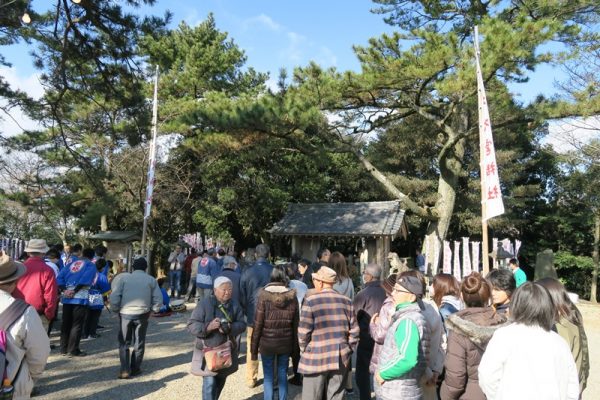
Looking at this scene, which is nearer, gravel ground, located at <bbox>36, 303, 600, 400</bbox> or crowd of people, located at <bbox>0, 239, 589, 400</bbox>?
crowd of people, located at <bbox>0, 239, 589, 400</bbox>

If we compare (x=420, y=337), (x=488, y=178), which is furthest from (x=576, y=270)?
(x=420, y=337)

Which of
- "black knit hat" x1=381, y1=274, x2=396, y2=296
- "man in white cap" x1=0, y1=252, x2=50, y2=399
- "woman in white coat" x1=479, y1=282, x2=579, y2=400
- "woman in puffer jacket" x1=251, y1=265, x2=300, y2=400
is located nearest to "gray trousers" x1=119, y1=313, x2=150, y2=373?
"woman in puffer jacket" x1=251, y1=265, x2=300, y2=400

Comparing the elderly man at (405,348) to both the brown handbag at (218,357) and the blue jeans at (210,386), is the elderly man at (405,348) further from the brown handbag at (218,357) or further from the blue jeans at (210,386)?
the blue jeans at (210,386)

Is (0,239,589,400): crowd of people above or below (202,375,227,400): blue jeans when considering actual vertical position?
above

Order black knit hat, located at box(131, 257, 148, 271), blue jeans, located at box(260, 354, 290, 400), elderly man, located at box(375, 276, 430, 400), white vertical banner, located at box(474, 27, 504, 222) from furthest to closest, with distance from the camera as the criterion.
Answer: white vertical banner, located at box(474, 27, 504, 222) → black knit hat, located at box(131, 257, 148, 271) → blue jeans, located at box(260, 354, 290, 400) → elderly man, located at box(375, 276, 430, 400)

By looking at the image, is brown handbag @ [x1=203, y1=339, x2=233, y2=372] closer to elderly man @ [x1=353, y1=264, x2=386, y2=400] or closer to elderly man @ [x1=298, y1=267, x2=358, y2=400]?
elderly man @ [x1=298, y1=267, x2=358, y2=400]

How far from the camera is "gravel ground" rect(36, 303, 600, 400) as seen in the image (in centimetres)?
482

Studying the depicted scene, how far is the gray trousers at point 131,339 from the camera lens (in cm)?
514

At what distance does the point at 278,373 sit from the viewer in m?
4.17

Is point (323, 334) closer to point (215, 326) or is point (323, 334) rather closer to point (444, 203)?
point (215, 326)

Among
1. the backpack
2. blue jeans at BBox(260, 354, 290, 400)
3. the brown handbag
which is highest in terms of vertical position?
the backpack

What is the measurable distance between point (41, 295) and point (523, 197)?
848 inches

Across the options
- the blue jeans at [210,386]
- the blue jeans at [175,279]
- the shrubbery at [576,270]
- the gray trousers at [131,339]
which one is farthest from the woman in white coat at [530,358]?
the shrubbery at [576,270]

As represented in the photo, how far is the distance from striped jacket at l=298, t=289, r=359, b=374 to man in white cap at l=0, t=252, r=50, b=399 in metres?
1.87
